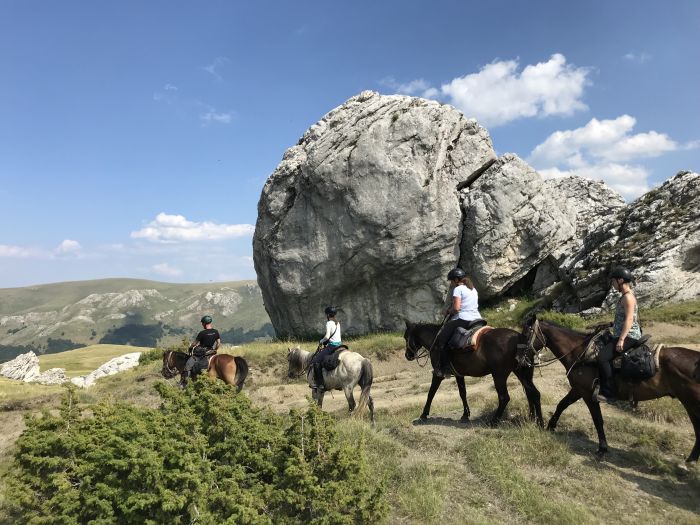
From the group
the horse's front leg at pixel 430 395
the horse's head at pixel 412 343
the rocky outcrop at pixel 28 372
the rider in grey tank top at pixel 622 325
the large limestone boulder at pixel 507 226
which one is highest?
the large limestone boulder at pixel 507 226

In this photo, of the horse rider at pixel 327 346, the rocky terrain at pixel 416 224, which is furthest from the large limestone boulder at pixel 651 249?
the horse rider at pixel 327 346

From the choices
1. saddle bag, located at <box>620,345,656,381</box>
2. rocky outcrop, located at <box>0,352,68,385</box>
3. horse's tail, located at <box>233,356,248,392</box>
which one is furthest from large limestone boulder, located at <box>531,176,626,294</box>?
rocky outcrop, located at <box>0,352,68,385</box>

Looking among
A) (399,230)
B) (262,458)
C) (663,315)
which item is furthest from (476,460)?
(399,230)

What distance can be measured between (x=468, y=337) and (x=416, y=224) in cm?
1649

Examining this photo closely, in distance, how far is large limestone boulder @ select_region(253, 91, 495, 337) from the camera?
25.9 meters

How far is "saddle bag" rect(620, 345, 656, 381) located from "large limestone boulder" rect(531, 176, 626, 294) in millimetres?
19830

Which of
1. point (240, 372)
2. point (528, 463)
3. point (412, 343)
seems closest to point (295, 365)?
point (240, 372)

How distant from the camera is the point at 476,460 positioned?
740 centimetres

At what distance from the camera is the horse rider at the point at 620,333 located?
24.8 ft

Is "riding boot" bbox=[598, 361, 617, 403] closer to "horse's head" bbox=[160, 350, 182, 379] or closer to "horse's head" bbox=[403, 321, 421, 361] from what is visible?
"horse's head" bbox=[403, 321, 421, 361]

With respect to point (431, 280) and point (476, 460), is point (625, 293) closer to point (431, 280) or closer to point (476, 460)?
point (476, 460)

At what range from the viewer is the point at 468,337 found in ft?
32.4

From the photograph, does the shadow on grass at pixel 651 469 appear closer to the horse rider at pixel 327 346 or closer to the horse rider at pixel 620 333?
the horse rider at pixel 620 333

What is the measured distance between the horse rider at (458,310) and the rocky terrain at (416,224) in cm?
1565
